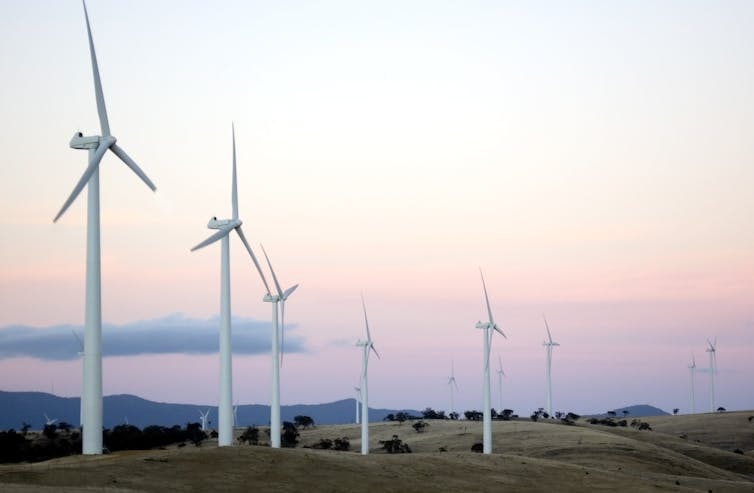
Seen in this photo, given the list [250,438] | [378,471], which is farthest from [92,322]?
[250,438]

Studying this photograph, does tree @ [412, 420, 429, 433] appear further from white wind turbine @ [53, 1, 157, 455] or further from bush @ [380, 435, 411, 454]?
white wind turbine @ [53, 1, 157, 455]

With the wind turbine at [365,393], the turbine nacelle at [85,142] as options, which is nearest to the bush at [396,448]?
the wind turbine at [365,393]

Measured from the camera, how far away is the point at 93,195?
2793 inches

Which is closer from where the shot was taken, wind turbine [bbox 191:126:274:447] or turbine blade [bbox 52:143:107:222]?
turbine blade [bbox 52:143:107:222]

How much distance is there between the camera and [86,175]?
71.2 meters

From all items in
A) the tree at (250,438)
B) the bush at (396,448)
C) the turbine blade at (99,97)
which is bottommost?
the bush at (396,448)

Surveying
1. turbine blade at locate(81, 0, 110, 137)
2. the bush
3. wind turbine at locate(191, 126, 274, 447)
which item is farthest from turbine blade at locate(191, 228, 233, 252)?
the bush

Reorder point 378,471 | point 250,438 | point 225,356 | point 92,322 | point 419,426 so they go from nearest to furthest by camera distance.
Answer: point 92,322 < point 378,471 < point 225,356 < point 250,438 < point 419,426

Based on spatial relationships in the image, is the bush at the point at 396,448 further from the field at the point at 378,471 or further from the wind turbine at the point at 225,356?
the wind turbine at the point at 225,356

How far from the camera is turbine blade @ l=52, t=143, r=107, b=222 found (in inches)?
2733

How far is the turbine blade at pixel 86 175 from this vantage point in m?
69.4

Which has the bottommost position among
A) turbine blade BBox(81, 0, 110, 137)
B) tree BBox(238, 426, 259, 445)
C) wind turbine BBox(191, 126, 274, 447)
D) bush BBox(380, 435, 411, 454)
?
bush BBox(380, 435, 411, 454)

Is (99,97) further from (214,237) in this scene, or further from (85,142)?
(214,237)

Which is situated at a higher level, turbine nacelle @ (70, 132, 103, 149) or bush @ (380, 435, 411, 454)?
turbine nacelle @ (70, 132, 103, 149)
